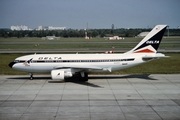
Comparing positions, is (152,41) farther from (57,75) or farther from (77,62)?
(57,75)

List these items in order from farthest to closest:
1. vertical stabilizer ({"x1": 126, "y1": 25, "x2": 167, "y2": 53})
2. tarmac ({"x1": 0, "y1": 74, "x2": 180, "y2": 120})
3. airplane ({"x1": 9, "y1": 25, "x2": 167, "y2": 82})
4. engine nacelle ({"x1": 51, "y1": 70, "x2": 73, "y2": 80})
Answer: vertical stabilizer ({"x1": 126, "y1": 25, "x2": 167, "y2": 53})
airplane ({"x1": 9, "y1": 25, "x2": 167, "y2": 82})
engine nacelle ({"x1": 51, "y1": 70, "x2": 73, "y2": 80})
tarmac ({"x1": 0, "y1": 74, "x2": 180, "y2": 120})

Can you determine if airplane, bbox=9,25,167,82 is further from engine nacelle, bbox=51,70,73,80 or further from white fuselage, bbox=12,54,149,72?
engine nacelle, bbox=51,70,73,80

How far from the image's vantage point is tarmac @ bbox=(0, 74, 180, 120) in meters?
19.1

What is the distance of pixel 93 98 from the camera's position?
77.4 ft

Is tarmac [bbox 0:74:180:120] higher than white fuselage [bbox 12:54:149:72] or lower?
lower

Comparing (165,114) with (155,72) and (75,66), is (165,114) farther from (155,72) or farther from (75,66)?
(155,72)

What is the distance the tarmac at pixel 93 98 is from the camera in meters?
19.1

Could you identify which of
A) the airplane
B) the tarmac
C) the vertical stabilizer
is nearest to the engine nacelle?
the tarmac

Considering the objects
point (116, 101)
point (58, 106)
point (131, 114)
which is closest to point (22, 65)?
point (58, 106)

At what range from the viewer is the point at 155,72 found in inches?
1457

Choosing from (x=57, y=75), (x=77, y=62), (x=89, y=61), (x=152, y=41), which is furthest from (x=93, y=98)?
(x=152, y=41)

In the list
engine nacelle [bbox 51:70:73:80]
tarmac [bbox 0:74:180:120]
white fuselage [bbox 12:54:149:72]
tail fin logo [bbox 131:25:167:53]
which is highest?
tail fin logo [bbox 131:25:167:53]

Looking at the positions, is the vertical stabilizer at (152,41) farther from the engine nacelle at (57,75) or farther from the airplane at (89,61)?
the engine nacelle at (57,75)

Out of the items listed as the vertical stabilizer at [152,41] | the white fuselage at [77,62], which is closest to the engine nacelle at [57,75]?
the white fuselage at [77,62]
